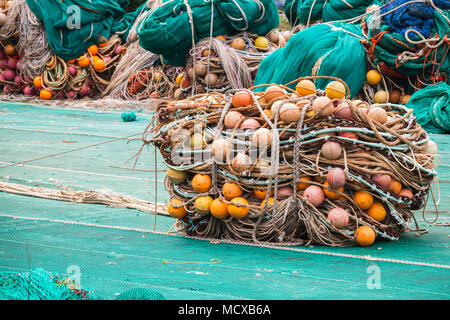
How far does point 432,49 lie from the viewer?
21.4 feet

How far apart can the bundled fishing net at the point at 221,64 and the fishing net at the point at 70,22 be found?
99.4 inches

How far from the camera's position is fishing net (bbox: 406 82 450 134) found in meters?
6.45

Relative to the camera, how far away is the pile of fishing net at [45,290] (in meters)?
1.96

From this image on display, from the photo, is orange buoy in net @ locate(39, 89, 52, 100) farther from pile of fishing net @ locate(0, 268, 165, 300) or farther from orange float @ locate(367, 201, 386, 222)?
pile of fishing net @ locate(0, 268, 165, 300)

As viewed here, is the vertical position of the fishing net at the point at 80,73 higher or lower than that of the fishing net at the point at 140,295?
lower

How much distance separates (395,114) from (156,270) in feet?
5.13

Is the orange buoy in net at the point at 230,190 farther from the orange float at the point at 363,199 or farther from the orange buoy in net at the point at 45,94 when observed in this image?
the orange buoy in net at the point at 45,94

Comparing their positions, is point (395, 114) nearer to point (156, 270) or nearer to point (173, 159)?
point (173, 159)

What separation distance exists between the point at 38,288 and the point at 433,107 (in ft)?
17.8

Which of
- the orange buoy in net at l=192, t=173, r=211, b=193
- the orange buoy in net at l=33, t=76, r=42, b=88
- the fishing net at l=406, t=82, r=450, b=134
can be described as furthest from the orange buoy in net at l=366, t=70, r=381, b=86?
the orange buoy in net at l=33, t=76, r=42, b=88

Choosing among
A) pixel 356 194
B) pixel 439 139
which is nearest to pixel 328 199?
pixel 356 194

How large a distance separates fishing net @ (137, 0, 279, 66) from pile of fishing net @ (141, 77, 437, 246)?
189 inches

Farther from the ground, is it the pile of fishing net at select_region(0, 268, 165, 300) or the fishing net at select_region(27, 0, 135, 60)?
the pile of fishing net at select_region(0, 268, 165, 300)

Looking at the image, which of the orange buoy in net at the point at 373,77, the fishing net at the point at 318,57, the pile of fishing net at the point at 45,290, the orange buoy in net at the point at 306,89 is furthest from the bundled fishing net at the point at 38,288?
the orange buoy in net at the point at 373,77
